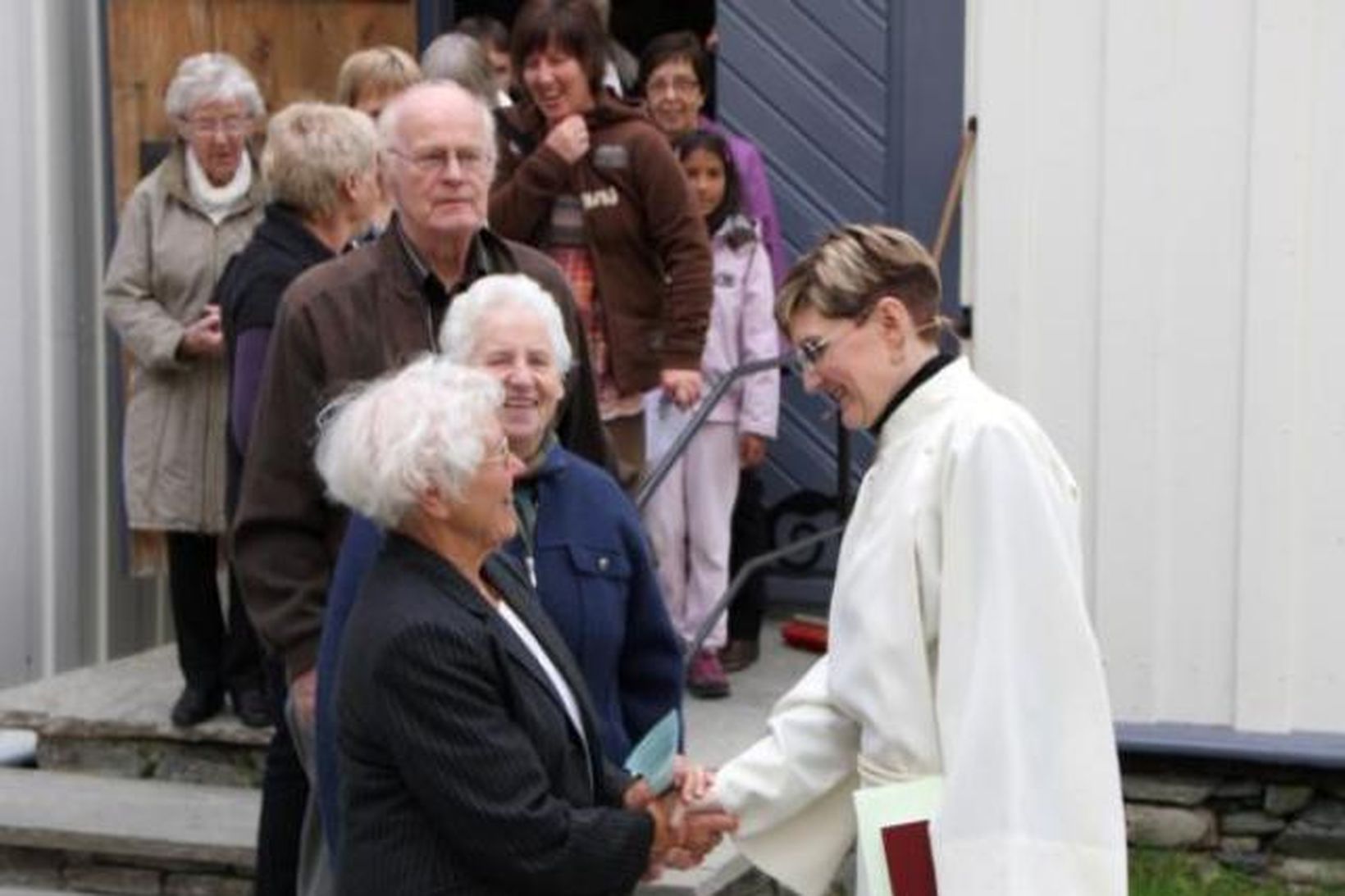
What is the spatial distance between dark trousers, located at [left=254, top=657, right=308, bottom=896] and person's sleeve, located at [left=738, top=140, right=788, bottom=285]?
268 centimetres

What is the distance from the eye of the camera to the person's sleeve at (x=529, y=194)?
6383 millimetres

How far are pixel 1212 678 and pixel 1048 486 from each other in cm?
326

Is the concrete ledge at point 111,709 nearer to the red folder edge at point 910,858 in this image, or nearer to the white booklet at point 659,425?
the white booklet at point 659,425

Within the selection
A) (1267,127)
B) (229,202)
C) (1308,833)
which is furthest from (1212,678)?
(229,202)

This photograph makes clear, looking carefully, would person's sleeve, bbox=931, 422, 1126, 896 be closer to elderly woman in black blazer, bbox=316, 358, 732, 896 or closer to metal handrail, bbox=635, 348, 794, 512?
elderly woman in black blazer, bbox=316, 358, 732, 896

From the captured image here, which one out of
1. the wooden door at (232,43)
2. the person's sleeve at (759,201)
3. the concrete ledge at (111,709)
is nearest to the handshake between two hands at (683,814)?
the concrete ledge at (111,709)

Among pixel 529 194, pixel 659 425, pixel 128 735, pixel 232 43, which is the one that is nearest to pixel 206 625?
pixel 128 735

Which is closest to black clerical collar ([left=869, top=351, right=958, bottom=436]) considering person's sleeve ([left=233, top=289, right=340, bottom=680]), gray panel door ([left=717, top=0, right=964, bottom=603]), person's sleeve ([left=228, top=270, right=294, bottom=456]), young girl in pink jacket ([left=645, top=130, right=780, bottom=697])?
person's sleeve ([left=233, top=289, right=340, bottom=680])

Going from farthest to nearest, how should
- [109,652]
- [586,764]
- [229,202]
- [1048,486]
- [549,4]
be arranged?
1. [109,652]
2. [229,202]
3. [549,4]
4. [586,764]
5. [1048,486]

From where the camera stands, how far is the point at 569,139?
6344 millimetres

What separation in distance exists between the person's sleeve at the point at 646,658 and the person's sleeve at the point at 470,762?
740mm

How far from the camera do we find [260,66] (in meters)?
7.80

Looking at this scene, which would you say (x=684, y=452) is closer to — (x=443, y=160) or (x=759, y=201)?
(x=759, y=201)

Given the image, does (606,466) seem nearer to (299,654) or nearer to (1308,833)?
(299,654)
